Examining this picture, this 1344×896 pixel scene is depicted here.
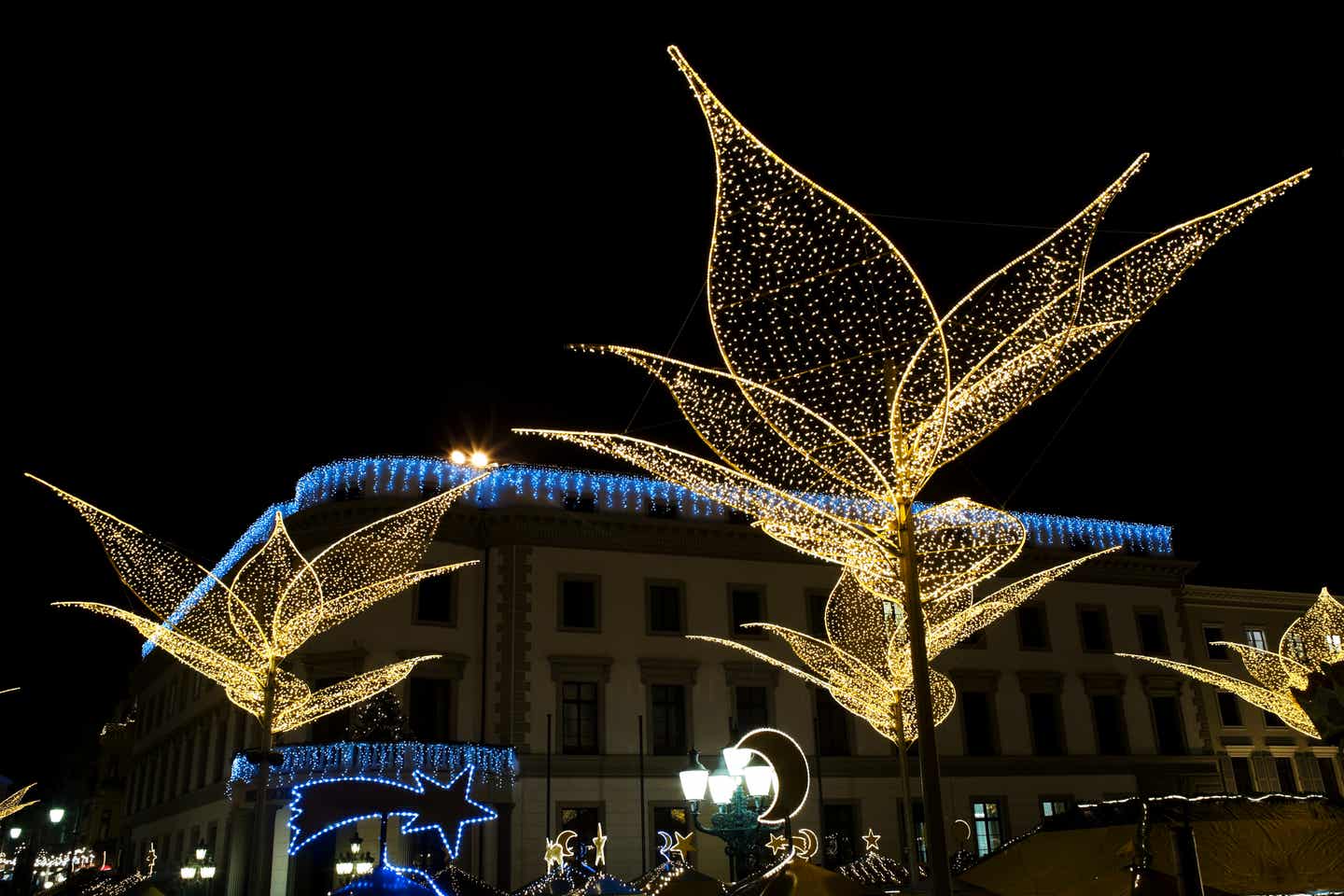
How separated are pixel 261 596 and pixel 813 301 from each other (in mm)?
12450

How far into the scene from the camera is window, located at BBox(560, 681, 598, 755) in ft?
96.1

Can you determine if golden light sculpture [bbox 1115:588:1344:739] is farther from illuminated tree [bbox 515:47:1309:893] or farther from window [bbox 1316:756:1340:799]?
window [bbox 1316:756:1340:799]

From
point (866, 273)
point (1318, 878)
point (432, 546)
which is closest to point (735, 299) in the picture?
point (866, 273)

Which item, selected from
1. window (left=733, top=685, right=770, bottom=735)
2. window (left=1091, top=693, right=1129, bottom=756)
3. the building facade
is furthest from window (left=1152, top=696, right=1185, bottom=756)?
window (left=733, top=685, right=770, bottom=735)

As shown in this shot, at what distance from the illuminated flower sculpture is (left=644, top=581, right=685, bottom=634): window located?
12.4m

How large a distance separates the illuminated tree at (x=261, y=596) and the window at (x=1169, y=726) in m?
26.9

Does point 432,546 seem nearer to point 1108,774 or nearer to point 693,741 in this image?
point 693,741

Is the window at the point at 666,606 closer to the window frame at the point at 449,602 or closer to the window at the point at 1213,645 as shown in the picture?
the window frame at the point at 449,602

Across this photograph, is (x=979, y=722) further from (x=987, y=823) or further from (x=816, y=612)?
(x=816, y=612)

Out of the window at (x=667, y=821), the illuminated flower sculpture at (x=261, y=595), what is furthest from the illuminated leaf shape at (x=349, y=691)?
the window at (x=667, y=821)

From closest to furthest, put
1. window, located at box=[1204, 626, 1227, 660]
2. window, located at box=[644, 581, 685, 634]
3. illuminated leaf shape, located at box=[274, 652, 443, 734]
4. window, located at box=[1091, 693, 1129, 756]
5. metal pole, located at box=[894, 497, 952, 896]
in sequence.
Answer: metal pole, located at box=[894, 497, 952, 896] < illuminated leaf shape, located at box=[274, 652, 443, 734] < window, located at box=[644, 581, 685, 634] < window, located at box=[1091, 693, 1129, 756] < window, located at box=[1204, 626, 1227, 660]

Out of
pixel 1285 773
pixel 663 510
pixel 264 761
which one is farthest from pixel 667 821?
pixel 1285 773

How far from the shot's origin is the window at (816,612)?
3278 centimetres

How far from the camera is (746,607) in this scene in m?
32.4
